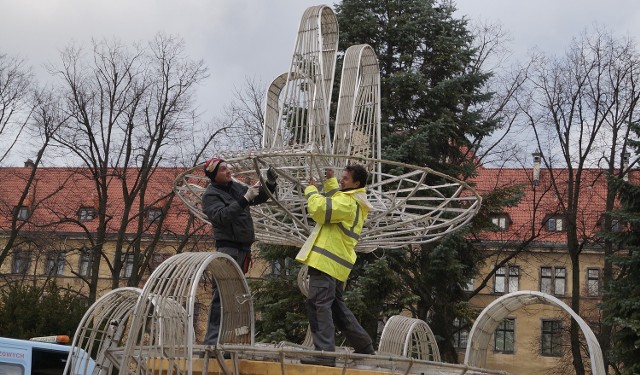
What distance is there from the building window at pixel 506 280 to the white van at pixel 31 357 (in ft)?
114

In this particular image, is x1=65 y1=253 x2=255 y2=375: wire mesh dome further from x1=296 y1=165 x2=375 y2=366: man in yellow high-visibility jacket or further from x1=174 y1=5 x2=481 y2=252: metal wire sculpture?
x1=174 y1=5 x2=481 y2=252: metal wire sculpture

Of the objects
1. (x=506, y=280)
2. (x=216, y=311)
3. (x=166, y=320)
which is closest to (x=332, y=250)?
(x=216, y=311)

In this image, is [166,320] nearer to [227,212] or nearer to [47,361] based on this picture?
[227,212]

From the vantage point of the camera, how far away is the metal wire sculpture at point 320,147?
9.55m

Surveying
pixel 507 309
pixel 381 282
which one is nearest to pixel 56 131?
pixel 381 282

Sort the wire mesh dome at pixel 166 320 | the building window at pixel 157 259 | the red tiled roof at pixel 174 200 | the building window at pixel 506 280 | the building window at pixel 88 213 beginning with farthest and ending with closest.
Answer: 1. the building window at pixel 506 280
2. the building window at pixel 157 259
3. the building window at pixel 88 213
4. the red tiled roof at pixel 174 200
5. the wire mesh dome at pixel 166 320

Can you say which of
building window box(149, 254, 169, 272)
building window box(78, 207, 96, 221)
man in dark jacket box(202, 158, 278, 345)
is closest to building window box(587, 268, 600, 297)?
building window box(149, 254, 169, 272)

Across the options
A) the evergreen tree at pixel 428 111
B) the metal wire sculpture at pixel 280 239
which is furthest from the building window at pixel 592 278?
the metal wire sculpture at pixel 280 239

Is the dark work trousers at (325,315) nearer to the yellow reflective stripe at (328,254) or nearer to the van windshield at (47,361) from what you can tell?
the yellow reflective stripe at (328,254)

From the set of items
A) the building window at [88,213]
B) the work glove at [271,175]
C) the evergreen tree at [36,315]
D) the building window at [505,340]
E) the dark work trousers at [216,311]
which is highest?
the building window at [88,213]

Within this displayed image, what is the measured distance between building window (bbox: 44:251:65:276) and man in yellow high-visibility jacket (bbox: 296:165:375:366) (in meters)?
31.0

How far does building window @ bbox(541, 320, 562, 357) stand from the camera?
44931 mm

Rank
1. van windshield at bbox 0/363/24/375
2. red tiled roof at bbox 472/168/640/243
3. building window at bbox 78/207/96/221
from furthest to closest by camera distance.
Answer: building window at bbox 78/207/96/221 < red tiled roof at bbox 472/168/640/243 < van windshield at bbox 0/363/24/375

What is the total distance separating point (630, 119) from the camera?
32344 millimetres
